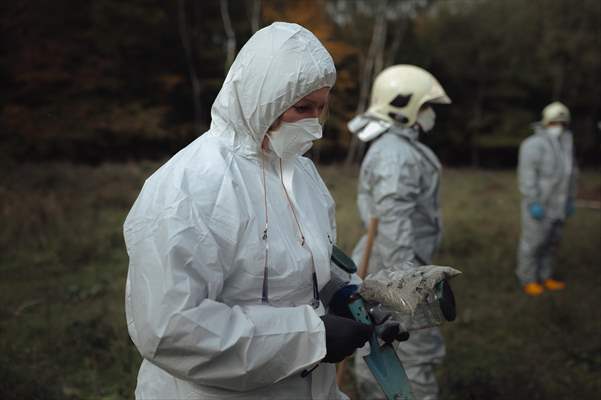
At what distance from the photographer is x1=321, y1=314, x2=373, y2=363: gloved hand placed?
1.77 meters

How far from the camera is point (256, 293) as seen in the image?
1.80m

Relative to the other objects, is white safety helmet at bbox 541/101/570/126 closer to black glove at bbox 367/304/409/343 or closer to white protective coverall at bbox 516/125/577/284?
white protective coverall at bbox 516/125/577/284

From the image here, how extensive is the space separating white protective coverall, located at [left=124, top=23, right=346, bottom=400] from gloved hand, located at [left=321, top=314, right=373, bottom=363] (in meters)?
0.05

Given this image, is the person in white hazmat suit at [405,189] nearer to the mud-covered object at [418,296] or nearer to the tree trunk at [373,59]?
the mud-covered object at [418,296]

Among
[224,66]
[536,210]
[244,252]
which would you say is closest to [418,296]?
[244,252]

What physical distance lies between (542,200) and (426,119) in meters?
3.90

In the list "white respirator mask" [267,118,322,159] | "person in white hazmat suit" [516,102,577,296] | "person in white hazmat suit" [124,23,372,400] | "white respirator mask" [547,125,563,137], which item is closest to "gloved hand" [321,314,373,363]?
"person in white hazmat suit" [124,23,372,400]

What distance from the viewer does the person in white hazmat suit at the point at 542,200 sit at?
287 inches

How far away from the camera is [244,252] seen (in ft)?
5.70

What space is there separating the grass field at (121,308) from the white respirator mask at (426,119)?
2003 millimetres

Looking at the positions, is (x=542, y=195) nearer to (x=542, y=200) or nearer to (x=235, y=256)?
(x=542, y=200)

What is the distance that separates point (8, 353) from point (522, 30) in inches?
1093

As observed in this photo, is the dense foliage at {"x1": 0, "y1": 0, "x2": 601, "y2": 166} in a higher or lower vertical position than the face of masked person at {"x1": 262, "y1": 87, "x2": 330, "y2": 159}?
lower

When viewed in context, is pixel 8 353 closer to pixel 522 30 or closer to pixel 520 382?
pixel 520 382
